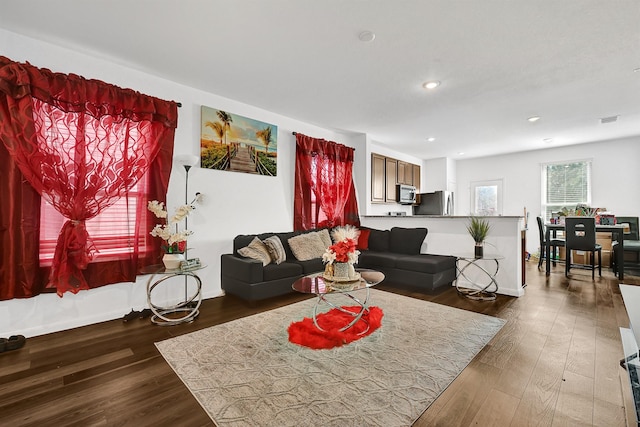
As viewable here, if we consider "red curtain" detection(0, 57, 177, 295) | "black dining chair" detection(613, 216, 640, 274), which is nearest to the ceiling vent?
"black dining chair" detection(613, 216, 640, 274)

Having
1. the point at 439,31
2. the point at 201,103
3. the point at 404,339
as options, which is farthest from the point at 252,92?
the point at 404,339

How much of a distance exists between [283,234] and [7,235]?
291 centimetres

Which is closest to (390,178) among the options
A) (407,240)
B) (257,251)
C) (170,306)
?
(407,240)

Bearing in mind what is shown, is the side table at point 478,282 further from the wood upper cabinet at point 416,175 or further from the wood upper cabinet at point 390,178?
the wood upper cabinet at point 416,175

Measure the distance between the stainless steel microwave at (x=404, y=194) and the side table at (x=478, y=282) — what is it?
2.56m

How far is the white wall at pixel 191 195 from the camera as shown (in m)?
2.66

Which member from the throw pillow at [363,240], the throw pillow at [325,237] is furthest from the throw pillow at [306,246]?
the throw pillow at [363,240]

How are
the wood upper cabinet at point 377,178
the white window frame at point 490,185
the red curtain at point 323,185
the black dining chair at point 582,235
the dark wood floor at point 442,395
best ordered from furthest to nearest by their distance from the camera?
the white window frame at point 490,185
the wood upper cabinet at point 377,178
the red curtain at point 323,185
the black dining chair at point 582,235
the dark wood floor at point 442,395

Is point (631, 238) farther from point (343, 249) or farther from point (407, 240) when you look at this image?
point (343, 249)

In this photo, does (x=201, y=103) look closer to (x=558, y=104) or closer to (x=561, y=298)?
(x=558, y=104)

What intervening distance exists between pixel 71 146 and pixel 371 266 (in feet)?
13.2

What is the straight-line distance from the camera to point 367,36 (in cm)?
256

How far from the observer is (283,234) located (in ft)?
14.6

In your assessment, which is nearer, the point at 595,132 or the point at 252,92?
the point at 252,92
